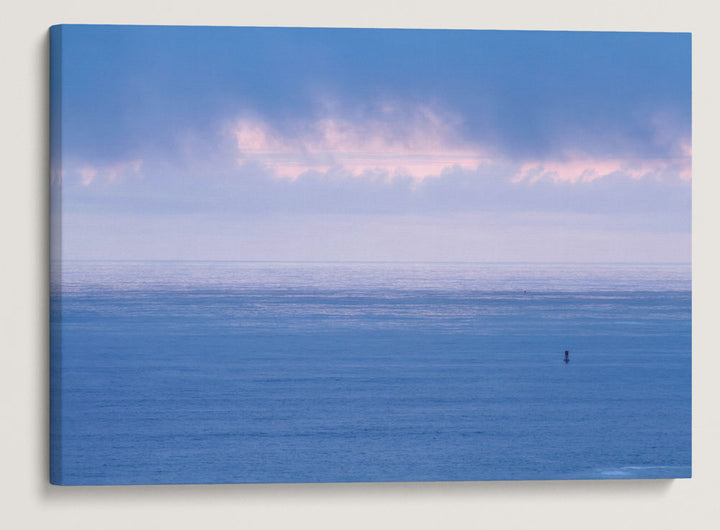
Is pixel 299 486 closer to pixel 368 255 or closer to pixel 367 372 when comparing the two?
pixel 367 372

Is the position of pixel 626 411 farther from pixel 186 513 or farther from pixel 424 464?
pixel 186 513

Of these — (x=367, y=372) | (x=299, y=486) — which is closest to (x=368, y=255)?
(x=367, y=372)
